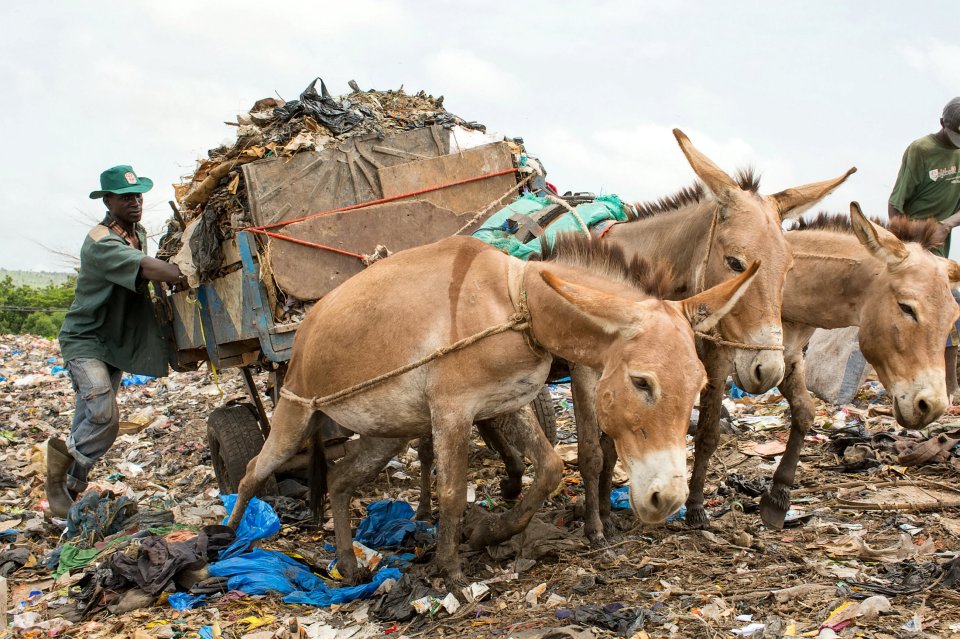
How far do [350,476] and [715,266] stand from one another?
2.51 meters

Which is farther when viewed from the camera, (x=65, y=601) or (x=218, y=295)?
(x=218, y=295)

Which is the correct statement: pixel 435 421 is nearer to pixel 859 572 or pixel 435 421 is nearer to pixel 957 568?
pixel 859 572

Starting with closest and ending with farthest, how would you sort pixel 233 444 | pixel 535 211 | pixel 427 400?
pixel 427 400 < pixel 535 211 < pixel 233 444

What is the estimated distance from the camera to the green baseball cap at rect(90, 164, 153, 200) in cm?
620

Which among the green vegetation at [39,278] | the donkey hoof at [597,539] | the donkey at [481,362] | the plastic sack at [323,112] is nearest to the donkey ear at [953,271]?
the donkey at [481,362]

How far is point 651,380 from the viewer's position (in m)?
3.14

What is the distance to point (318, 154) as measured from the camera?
236 inches

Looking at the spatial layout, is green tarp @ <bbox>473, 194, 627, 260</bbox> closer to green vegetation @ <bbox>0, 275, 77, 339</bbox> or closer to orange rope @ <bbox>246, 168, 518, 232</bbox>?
orange rope @ <bbox>246, 168, 518, 232</bbox>

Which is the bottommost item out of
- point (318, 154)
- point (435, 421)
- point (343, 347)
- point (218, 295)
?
point (435, 421)

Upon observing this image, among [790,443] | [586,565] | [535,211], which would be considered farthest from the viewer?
[535,211]

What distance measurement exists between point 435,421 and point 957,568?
2.54m

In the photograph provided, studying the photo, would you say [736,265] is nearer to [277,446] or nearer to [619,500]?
[619,500]

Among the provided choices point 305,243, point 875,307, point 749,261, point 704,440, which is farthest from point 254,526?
point 875,307

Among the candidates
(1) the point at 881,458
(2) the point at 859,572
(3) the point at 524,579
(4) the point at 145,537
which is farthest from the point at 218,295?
(1) the point at 881,458
